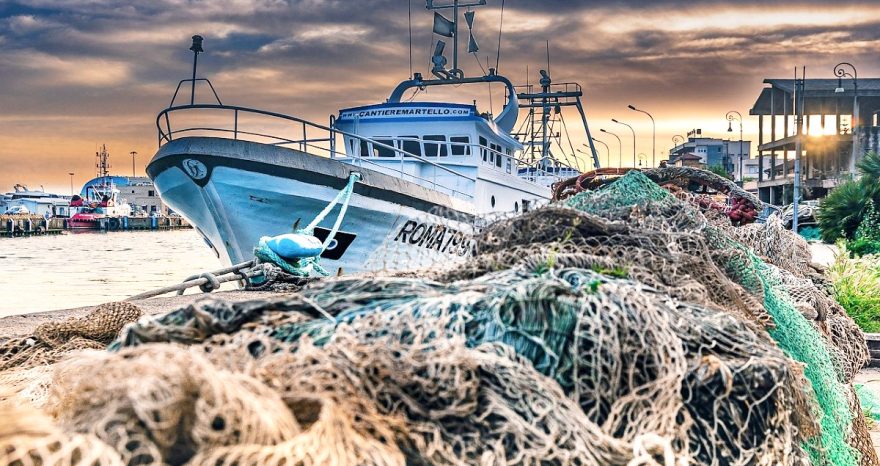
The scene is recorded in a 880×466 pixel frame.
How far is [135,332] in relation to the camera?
194cm

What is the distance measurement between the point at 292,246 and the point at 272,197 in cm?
380

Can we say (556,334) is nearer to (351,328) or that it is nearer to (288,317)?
(351,328)

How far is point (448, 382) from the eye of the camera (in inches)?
71.8

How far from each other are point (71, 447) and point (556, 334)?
3.95 feet

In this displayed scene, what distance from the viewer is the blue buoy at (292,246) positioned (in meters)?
8.87

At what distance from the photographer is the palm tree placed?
2092cm

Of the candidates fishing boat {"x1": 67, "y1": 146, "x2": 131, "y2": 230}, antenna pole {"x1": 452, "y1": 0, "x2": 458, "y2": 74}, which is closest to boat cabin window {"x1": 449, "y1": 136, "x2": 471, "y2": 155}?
antenna pole {"x1": 452, "y1": 0, "x2": 458, "y2": 74}

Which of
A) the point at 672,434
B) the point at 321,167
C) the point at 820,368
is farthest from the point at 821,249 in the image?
the point at 672,434

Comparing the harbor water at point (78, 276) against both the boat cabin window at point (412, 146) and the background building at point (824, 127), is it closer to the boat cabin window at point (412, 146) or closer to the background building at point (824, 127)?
the boat cabin window at point (412, 146)

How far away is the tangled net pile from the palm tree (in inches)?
790

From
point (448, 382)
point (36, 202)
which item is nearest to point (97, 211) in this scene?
point (36, 202)

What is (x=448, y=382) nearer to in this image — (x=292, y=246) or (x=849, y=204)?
(x=292, y=246)

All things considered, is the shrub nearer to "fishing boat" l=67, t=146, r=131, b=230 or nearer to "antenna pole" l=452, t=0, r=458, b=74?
"antenna pole" l=452, t=0, r=458, b=74

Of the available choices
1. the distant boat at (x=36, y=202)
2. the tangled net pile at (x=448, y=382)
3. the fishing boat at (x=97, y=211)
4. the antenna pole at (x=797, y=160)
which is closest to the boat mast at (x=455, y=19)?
the antenna pole at (x=797, y=160)
